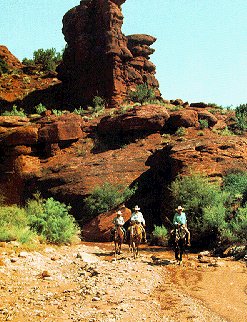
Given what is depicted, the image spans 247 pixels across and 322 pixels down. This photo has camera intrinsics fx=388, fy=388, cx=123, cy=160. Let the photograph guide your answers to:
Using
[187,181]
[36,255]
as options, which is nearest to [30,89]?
[187,181]

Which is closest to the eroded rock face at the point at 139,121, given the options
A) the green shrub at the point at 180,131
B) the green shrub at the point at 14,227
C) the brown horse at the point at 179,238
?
the green shrub at the point at 180,131

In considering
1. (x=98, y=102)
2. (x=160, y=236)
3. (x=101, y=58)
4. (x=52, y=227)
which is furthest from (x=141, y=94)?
(x=52, y=227)

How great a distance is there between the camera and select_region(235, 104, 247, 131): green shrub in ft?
96.5

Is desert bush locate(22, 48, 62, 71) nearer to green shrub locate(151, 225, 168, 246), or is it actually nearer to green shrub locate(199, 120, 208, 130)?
green shrub locate(199, 120, 208, 130)

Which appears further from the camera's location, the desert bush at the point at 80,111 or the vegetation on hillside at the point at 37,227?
the desert bush at the point at 80,111

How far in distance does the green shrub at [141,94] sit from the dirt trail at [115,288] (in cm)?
2363

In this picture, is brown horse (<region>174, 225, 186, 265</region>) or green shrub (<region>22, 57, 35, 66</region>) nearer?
brown horse (<region>174, 225, 186, 265</region>)

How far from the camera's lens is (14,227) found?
42.9ft

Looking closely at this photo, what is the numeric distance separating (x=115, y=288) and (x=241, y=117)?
80.2ft

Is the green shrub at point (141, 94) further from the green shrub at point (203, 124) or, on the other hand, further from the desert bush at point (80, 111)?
the green shrub at point (203, 124)

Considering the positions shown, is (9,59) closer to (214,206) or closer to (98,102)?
(98,102)

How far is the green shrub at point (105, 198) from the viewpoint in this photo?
67.3ft

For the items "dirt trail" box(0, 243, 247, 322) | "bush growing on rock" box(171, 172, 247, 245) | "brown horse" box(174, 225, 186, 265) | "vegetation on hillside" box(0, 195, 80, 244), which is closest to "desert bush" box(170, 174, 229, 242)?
"bush growing on rock" box(171, 172, 247, 245)

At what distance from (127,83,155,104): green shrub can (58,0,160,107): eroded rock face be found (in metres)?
0.78
